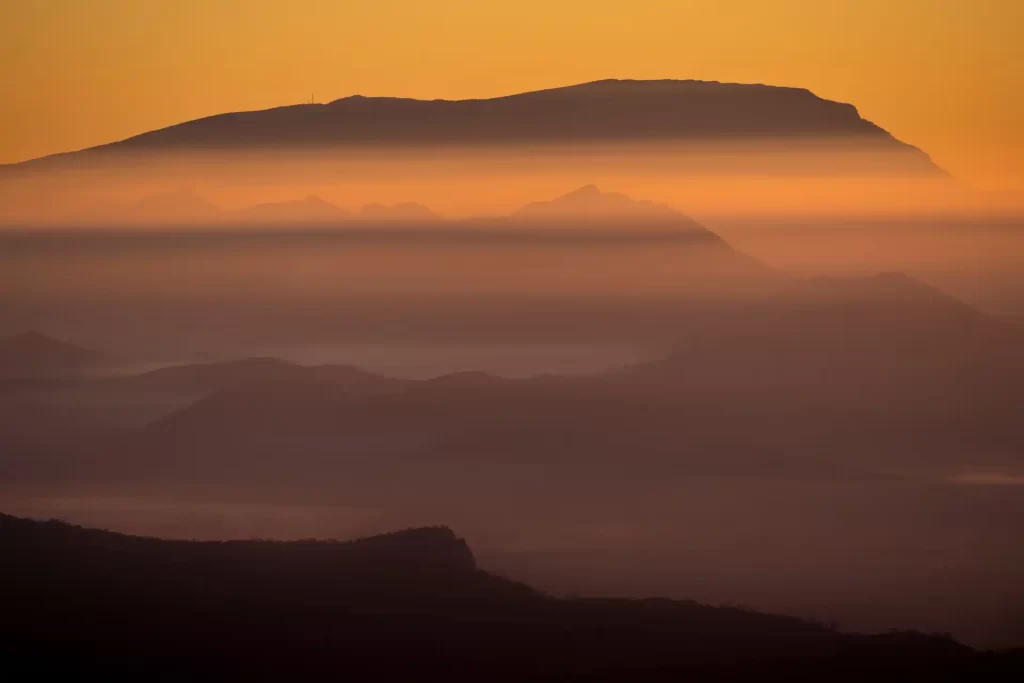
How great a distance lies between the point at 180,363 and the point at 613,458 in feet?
166

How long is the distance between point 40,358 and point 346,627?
91101mm

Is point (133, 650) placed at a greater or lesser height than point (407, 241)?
lesser

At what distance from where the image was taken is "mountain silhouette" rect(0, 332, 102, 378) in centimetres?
12256

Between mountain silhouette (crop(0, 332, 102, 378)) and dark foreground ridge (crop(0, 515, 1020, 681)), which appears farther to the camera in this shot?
mountain silhouette (crop(0, 332, 102, 378))

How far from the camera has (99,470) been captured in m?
118

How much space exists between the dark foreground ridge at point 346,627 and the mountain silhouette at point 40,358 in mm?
81605

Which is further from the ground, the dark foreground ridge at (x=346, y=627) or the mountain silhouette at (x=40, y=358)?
the mountain silhouette at (x=40, y=358)

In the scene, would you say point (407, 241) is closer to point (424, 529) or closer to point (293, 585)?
point (424, 529)

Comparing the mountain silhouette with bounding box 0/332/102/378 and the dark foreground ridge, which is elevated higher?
the mountain silhouette with bounding box 0/332/102/378

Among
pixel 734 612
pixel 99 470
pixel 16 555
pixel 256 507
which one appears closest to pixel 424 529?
pixel 734 612

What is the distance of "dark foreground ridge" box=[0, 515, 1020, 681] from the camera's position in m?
38.5

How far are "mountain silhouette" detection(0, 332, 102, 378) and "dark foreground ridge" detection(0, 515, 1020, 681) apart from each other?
81605 mm

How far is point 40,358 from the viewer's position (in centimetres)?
12269

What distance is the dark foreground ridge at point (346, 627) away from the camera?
1515 inches
